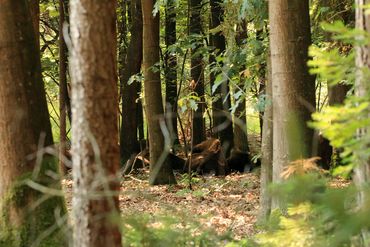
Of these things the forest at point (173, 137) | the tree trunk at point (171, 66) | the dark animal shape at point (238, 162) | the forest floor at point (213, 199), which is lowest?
the forest floor at point (213, 199)

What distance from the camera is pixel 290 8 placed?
709cm

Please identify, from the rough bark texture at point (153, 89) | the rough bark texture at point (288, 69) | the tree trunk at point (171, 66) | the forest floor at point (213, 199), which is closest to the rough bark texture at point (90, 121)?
the rough bark texture at point (288, 69)

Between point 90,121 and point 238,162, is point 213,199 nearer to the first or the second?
point 238,162

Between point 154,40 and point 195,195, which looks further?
point 154,40

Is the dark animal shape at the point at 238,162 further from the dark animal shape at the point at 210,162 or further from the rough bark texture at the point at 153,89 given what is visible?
the rough bark texture at the point at 153,89

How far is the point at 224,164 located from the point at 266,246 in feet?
43.3

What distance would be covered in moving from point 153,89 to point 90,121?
960 cm

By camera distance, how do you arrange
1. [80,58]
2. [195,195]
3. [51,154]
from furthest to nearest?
[195,195], [51,154], [80,58]

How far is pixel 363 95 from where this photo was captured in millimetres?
3141

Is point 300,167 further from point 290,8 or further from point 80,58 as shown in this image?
point 290,8

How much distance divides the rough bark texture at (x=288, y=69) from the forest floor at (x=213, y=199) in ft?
5.52

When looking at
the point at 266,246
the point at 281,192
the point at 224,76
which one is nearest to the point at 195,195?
the point at 224,76

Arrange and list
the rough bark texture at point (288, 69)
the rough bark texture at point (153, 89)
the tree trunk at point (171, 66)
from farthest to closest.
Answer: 1. the tree trunk at point (171, 66)
2. the rough bark texture at point (153, 89)
3. the rough bark texture at point (288, 69)

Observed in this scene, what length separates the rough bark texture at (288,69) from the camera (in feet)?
22.9
